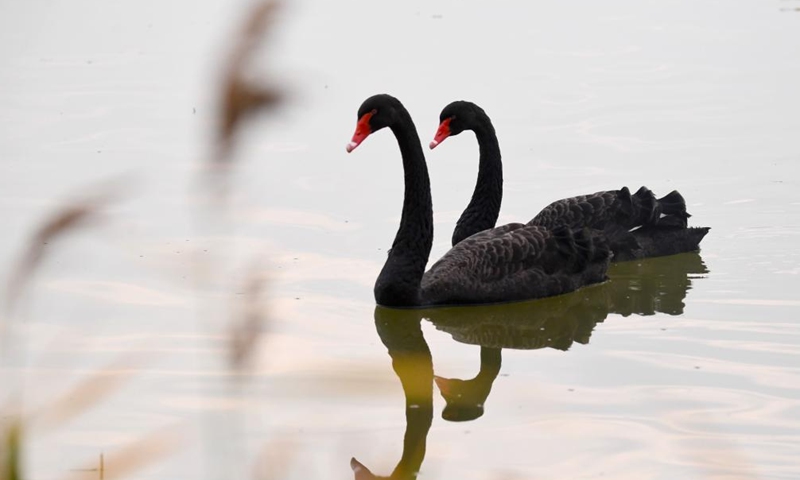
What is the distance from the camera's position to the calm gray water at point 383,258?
4.16 m

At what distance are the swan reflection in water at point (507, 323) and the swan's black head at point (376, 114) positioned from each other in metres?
0.79

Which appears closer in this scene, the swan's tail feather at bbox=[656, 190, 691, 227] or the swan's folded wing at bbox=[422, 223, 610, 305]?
the swan's folded wing at bbox=[422, 223, 610, 305]

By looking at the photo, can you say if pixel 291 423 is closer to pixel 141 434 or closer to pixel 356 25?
pixel 141 434

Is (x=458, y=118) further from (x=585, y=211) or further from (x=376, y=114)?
(x=376, y=114)

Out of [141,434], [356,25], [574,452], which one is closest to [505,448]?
[574,452]

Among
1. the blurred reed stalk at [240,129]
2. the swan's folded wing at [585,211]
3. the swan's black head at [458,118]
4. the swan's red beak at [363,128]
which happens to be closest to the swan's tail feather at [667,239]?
the swan's folded wing at [585,211]

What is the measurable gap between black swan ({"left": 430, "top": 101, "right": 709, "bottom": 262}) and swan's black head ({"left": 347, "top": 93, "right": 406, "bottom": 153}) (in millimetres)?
724

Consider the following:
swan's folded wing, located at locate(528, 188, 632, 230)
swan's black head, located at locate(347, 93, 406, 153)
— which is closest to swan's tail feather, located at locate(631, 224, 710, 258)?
swan's folded wing, located at locate(528, 188, 632, 230)

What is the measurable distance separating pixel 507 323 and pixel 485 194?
114cm

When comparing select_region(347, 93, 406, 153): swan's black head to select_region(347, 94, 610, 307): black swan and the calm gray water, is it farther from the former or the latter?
the calm gray water

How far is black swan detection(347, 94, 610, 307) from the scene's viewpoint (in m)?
5.89

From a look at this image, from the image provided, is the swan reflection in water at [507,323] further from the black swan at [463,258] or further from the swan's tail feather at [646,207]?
the swan's tail feather at [646,207]

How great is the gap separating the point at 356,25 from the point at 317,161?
5.05 m

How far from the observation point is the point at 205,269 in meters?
1.49
